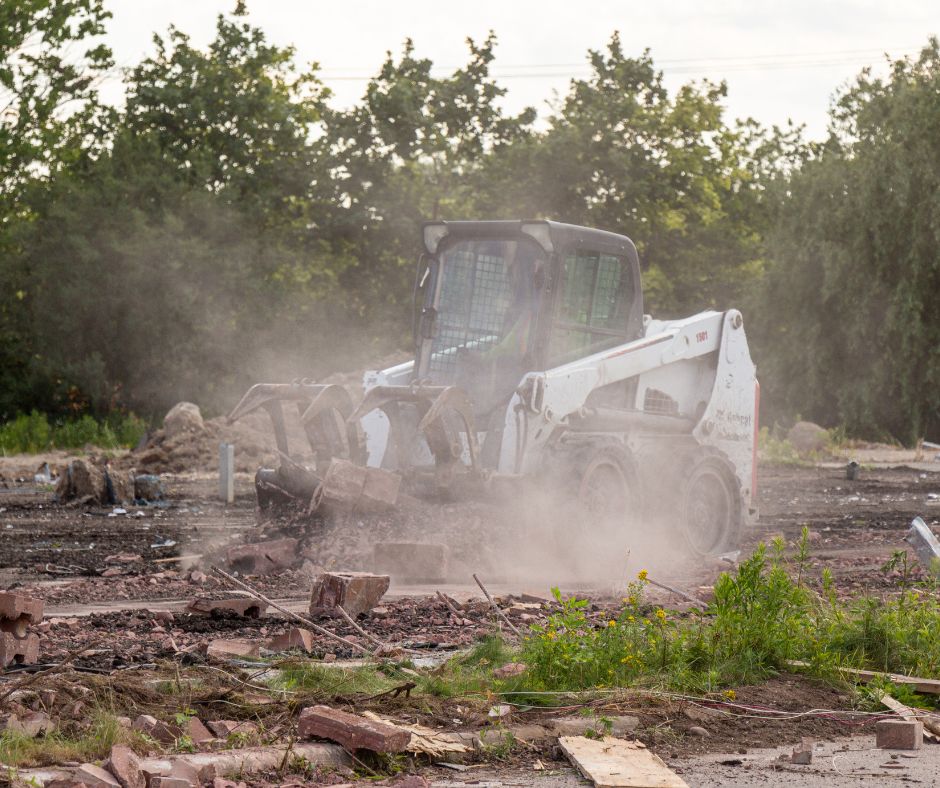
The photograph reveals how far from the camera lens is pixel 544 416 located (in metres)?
12.2

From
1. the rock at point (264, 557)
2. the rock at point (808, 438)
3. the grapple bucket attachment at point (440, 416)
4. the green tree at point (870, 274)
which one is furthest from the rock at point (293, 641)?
the green tree at point (870, 274)

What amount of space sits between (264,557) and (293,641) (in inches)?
156

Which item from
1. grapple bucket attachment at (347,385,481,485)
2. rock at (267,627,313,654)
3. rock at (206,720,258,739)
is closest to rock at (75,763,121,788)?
rock at (206,720,258,739)

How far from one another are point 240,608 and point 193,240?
24390 mm

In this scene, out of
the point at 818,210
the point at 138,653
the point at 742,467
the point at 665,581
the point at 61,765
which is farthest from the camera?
the point at 818,210

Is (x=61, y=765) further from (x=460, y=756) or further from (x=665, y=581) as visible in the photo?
(x=665, y=581)

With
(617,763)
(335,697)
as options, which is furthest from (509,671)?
(617,763)

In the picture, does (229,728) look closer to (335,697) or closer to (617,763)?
(335,697)

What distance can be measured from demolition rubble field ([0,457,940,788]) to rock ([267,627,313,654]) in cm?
1

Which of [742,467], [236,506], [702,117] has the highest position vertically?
[702,117]

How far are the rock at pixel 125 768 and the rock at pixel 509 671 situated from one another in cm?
240

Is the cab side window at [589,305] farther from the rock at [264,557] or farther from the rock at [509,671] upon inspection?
the rock at [509,671]

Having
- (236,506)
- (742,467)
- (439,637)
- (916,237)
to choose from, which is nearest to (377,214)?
(916,237)

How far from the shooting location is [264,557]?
11492 millimetres
